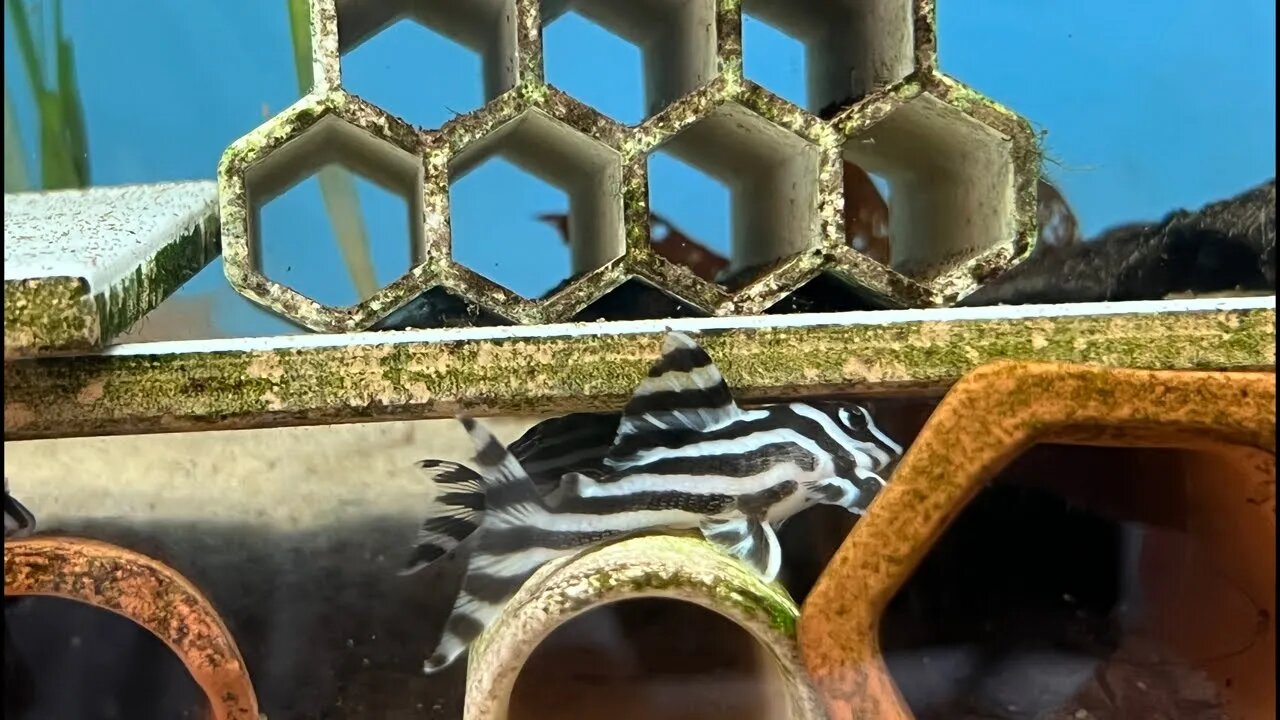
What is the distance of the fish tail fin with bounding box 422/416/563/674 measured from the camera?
1.90 ft

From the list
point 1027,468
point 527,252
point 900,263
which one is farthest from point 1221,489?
point 527,252

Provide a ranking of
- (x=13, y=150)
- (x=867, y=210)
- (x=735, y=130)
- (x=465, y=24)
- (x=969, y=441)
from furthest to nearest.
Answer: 1. (x=13, y=150)
2. (x=867, y=210)
3. (x=465, y=24)
4. (x=735, y=130)
5. (x=969, y=441)

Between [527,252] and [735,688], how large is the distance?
711 millimetres

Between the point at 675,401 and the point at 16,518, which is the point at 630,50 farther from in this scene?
the point at 16,518

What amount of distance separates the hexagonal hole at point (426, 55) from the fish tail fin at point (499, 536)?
0.32 m

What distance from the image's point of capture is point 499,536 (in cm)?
59

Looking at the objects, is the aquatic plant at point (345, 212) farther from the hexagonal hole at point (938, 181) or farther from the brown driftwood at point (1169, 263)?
the brown driftwood at point (1169, 263)

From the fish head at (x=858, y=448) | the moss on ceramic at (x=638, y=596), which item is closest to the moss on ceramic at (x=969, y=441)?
the moss on ceramic at (x=638, y=596)

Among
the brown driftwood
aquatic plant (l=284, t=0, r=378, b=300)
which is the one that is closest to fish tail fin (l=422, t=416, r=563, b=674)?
the brown driftwood

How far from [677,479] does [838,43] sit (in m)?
0.50

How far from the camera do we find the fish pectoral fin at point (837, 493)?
1.95ft

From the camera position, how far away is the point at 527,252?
45.5 inches

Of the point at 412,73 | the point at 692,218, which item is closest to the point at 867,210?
the point at 692,218

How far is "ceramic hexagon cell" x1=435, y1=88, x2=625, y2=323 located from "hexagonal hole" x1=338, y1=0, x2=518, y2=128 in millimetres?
64
